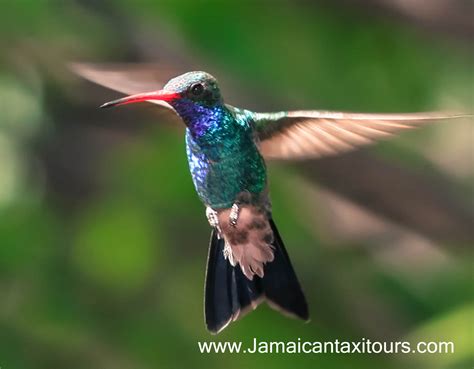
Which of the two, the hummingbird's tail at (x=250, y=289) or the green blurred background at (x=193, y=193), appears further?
the green blurred background at (x=193, y=193)

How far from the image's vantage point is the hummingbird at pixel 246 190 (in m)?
1.50

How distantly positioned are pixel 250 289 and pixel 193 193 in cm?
144

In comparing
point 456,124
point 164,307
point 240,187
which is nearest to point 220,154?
point 240,187

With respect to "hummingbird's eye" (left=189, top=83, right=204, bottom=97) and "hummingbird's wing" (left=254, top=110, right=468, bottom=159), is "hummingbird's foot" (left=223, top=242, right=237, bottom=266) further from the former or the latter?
"hummingbird's eye" (left=189, top=83, right=204, bottom=97)

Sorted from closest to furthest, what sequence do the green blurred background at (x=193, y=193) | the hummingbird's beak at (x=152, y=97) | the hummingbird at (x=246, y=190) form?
1. the hummingbird's beak at (x=152, y=97)
2. the hummingbird at (x=246, y=190)
3. the green blurred background at (x=193, y=193)

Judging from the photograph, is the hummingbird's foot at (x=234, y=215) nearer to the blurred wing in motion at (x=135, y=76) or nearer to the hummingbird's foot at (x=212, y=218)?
the hummingbird's foot at (x=212, y=218)

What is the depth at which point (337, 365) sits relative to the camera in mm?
3000

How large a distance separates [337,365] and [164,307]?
665 mm

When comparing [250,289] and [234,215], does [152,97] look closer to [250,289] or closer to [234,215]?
[234,215]

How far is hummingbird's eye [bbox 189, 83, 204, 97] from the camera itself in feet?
4.38

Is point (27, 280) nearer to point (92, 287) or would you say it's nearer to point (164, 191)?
point (92, 287)

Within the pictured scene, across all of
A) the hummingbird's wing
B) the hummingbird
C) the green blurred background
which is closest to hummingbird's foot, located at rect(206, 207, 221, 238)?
the hummingbird

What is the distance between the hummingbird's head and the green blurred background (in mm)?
1265

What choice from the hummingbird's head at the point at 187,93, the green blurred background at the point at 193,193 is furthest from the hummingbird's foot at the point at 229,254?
the green blurred background at the point at 193,193
